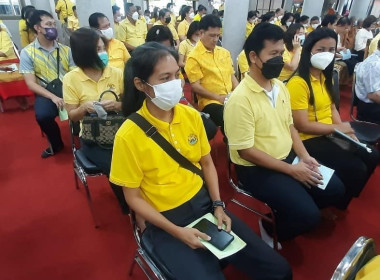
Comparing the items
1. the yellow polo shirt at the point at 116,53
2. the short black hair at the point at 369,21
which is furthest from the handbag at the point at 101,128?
the short black hair at the point at 369,21

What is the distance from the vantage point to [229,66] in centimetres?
296

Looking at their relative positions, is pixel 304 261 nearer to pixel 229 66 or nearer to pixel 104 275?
pixel 104 275

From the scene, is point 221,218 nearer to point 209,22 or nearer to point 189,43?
point 209,22

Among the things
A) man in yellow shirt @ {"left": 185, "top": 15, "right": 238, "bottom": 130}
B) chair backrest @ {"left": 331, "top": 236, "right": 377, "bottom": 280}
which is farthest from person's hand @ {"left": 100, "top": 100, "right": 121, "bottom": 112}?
chair backrest @ {"left": 331, "top": 236, "right": 377, "bottom": 280}

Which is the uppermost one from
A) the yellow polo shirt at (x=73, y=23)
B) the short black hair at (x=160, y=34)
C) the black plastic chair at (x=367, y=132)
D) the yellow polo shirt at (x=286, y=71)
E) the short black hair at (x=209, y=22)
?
the short black hair at (x=209, y=22)

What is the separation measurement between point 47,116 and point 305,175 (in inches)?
99.9

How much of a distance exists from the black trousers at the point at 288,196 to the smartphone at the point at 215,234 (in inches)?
20.2

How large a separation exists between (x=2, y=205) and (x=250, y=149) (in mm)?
2152

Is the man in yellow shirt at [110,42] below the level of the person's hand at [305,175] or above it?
above

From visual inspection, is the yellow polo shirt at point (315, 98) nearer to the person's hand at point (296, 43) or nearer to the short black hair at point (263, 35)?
the short black hair at point (263, 35)

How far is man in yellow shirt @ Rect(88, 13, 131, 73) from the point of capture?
3.43 m

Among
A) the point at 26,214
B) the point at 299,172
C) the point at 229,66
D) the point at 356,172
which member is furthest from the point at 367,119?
the point at 26,214

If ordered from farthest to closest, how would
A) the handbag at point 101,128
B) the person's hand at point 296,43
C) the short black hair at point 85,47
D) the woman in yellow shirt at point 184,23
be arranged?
the woman in yellow shirt at point 184,23
the person's hand at point 296,43
the short black hair at point 85,47
the handbag at point 101,128

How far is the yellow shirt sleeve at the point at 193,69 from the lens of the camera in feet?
9.09
